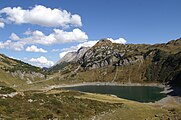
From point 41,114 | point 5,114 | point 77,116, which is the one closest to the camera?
point 5,114

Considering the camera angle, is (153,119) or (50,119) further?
(153,119)

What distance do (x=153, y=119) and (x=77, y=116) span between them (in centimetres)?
1728

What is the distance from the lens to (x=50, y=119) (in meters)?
53.0

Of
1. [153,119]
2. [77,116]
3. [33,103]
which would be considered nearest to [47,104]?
[33,103]

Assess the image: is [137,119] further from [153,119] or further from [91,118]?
[91,118]

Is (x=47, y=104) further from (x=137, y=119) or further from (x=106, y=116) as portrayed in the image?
(x=137, y=119)

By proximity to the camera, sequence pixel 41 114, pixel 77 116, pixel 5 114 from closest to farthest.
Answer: pixel 5 114 < pixel 41 114 < pixel 77 116

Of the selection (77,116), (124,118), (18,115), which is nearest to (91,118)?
(77,116)

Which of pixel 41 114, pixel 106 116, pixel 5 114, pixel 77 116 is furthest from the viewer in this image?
pixel 106 116

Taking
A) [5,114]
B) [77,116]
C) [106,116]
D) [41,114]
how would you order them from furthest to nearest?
[106,116] → [77,116] → [41,114] → [5,114]

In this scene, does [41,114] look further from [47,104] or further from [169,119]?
[169,119]

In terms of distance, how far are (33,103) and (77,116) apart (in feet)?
39.8

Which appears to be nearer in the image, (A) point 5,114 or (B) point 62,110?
(A) point 5,114

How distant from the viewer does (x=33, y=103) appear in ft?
215
